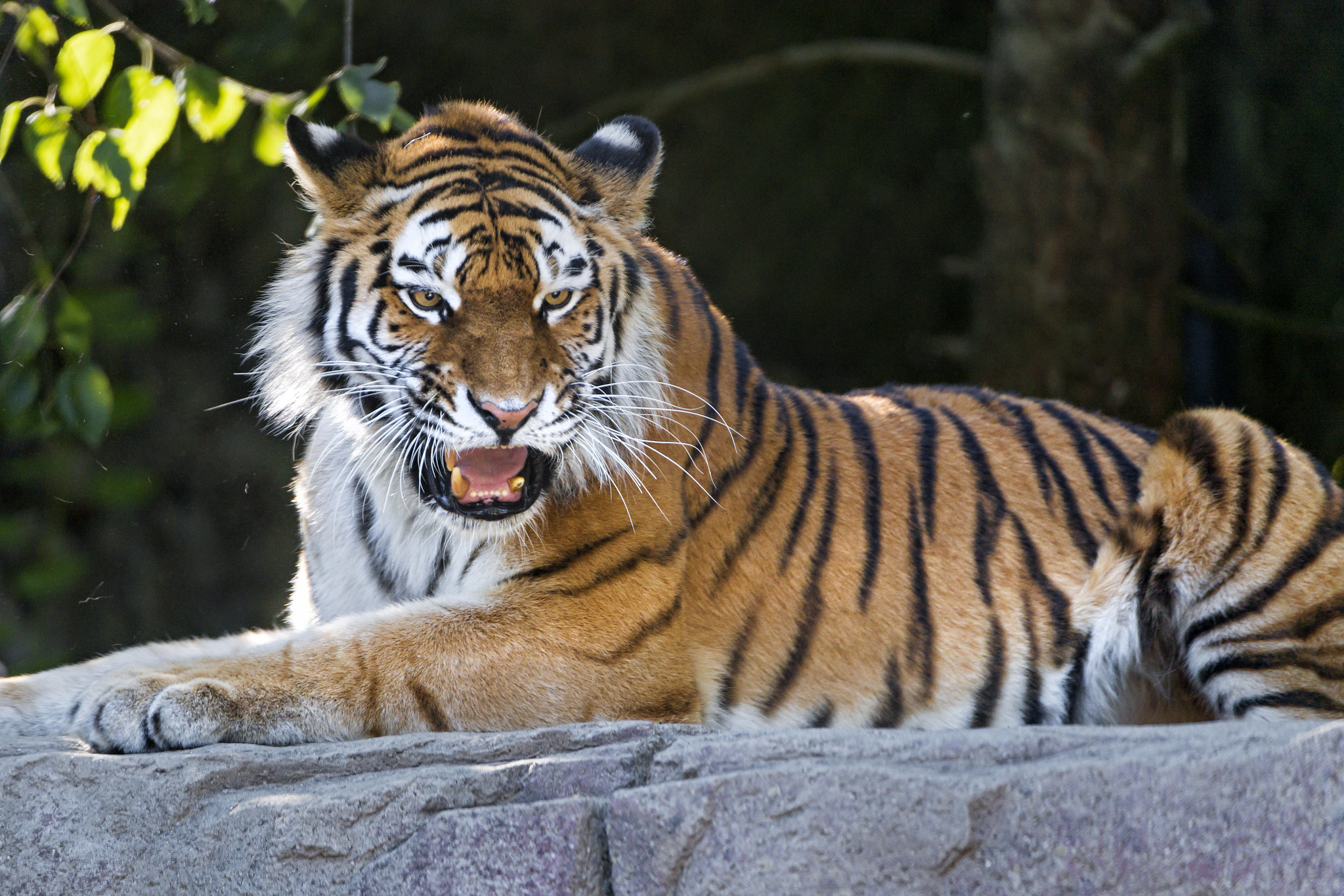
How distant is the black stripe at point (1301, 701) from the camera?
106 inches

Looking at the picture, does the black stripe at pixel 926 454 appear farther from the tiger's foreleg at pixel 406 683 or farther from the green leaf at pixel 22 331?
the green leaf at pixel 22 331

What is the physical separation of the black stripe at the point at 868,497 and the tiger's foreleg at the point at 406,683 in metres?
0.50

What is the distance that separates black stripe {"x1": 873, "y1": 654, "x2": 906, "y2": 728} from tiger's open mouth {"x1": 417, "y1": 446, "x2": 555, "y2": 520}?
880 mm

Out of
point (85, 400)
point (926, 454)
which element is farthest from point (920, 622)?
point (85, 400)

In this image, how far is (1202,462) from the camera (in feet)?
9.71

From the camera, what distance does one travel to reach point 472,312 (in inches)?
100

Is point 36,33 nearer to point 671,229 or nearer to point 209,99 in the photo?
point 209,99

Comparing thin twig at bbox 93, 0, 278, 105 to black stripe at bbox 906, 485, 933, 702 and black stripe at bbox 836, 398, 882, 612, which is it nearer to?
black stripe at bbox 836, 398, 882, 612

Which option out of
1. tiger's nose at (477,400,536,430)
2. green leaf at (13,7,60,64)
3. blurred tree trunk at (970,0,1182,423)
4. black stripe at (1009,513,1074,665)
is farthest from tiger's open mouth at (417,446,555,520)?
blurred tree trunk at (970,0,1182,423)

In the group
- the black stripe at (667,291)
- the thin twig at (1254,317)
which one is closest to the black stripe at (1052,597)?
the black stripe at (667,291)

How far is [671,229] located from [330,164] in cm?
474

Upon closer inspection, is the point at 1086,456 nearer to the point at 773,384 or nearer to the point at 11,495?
the point at 773,384

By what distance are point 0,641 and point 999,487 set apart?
3.42 m

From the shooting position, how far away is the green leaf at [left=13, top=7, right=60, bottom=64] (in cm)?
342
